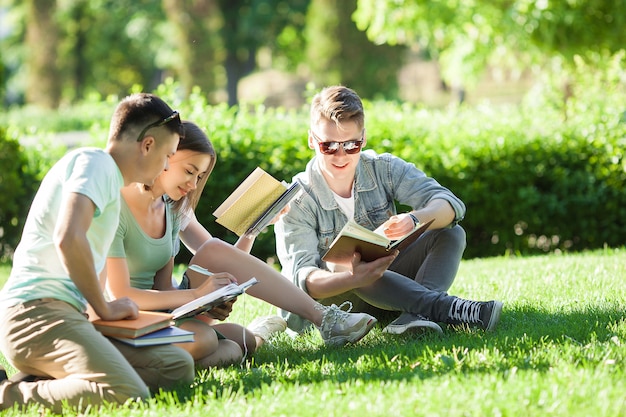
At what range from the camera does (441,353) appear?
391cm

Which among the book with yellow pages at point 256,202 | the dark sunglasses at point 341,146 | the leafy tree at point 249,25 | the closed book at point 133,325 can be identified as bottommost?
the closed book at point 133,325

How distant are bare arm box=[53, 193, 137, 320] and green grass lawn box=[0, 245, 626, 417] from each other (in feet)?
1.69

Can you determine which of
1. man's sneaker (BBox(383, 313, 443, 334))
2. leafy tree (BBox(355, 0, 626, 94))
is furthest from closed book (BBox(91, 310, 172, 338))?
leafy tree (BBox(355, 0, 626, 94))

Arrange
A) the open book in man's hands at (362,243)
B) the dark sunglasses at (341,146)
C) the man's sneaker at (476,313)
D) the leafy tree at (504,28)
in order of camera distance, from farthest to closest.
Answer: the leafy tree at (504,28)
the dark sunglasses at (341,146)
the man's sneaker at (476,313)
the open book in man's hands at (362,243)

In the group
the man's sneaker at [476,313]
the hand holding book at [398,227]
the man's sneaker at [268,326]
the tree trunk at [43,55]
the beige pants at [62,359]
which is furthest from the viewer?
the tree trunk at [43,55]

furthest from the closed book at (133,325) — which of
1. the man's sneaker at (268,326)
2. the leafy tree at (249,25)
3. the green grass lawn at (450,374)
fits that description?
the leafy tree at (249,25)

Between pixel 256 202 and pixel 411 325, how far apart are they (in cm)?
102

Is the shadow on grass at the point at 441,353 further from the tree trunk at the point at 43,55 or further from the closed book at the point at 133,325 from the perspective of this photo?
the tree trunk at the point at 43,55

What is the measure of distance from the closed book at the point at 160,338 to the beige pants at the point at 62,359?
0.07 metres

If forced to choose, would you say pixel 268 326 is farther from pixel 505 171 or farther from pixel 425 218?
pixel 505 171

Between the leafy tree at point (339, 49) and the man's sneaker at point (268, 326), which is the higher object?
the leafy tree at point (339, 49)

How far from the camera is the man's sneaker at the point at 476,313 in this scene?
4402 millimetres

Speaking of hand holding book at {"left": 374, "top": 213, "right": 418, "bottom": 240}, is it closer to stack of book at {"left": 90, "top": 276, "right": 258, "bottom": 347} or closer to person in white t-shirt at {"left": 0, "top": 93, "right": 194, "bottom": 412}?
stack of book at {"left": 90, "top": 276, "right": 258, "bottom": 347}

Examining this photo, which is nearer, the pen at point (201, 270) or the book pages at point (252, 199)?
the pen at point (201, 270)
